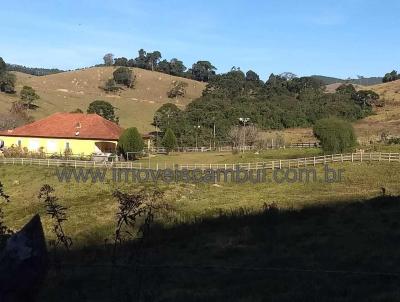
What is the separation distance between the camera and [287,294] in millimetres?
10312

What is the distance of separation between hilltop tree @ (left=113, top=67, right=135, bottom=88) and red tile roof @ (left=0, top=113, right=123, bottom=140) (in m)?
78.6

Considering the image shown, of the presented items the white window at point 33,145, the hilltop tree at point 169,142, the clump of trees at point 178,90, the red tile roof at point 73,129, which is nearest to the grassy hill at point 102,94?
the clump of trees at point 178,90

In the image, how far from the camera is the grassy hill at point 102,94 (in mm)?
111319

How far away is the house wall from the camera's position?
2451 inches

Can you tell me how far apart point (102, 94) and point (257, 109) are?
5572 cm

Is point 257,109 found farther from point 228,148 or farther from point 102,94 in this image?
point 102,94

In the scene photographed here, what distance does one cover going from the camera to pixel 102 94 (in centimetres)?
13838

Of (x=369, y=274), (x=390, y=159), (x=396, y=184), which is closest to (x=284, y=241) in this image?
(x=369, y=274)

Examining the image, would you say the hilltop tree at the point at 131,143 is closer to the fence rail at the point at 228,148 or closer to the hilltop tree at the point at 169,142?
the hilltop tree at the point at 169,142

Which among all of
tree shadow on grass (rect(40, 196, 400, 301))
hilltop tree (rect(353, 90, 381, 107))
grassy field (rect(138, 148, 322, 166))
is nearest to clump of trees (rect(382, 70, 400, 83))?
hilltop tree (rect(353, 90, 381, 107))

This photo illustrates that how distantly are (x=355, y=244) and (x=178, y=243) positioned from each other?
7.84 metres

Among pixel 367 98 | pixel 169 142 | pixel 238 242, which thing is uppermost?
pixel 367 98

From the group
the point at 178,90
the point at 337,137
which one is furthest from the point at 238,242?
the point at 178,90

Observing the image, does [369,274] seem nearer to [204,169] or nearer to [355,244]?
[355,244]
